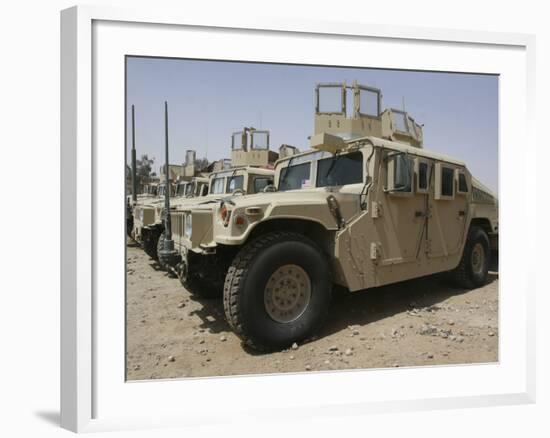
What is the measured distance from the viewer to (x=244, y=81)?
281 cm

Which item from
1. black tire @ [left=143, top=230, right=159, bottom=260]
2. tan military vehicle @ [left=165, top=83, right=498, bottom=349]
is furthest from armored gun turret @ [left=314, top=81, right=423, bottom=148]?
black tire @ [left=143, top=230, right=159, bottom=260]

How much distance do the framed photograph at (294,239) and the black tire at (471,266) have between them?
541mm

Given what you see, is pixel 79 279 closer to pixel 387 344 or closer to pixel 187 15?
pixel 187 15

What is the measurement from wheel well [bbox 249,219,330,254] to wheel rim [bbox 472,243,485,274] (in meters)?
2.36

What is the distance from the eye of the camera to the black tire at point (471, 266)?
4.25 m

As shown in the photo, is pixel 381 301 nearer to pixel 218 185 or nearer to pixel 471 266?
pixel 471 266

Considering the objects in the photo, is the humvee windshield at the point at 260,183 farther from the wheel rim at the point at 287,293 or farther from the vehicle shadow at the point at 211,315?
the wheel rim at the point at 287,293

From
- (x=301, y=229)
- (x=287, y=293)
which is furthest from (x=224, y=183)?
(x=287, y=293)

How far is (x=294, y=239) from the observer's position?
9.08 ft

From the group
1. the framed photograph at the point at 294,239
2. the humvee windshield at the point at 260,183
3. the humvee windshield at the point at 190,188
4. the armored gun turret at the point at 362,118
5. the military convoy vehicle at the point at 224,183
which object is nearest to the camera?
→ the framed photograph at the point at 294,239

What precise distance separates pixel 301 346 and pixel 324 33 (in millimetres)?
2279

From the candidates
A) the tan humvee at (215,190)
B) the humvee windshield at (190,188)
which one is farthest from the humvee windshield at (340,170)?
the humvee windshield at (190,188)

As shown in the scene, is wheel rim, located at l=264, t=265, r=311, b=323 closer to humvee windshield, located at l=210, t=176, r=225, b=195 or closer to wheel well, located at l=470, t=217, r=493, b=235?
wheel well, located at l=470, t=217, r=493, b=235

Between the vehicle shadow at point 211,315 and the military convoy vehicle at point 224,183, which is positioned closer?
the vehicle shadow at point 211,315
